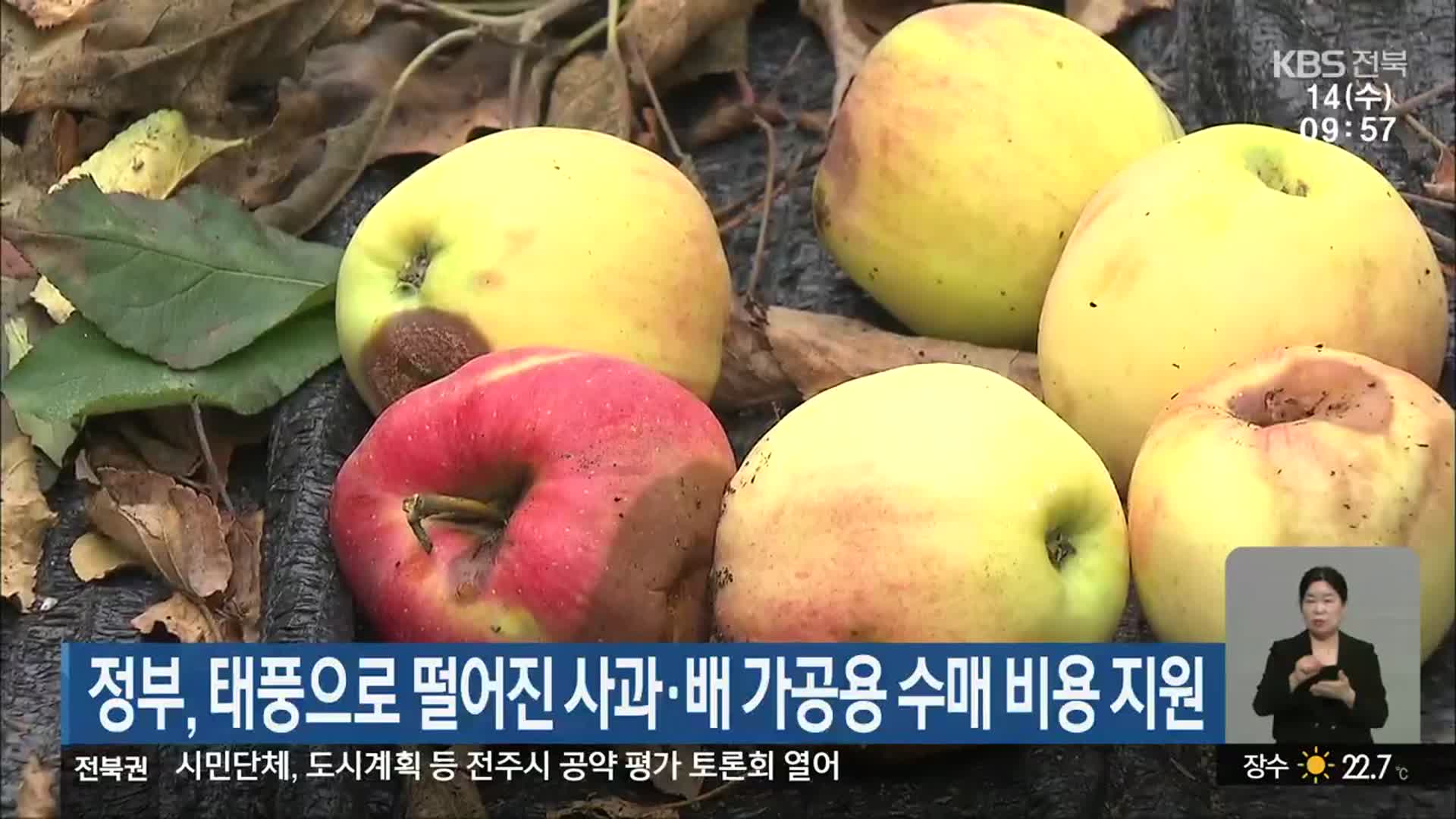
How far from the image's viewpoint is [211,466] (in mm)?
731

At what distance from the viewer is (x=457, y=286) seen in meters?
0.68

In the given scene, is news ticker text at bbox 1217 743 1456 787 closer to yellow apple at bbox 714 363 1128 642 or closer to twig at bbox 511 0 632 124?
yellow apple at bbox 714 363 1128 642

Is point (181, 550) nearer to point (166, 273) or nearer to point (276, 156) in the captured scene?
point (166, 273)

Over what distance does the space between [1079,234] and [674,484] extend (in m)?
0.20

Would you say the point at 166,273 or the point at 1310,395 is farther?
the point at 166,273

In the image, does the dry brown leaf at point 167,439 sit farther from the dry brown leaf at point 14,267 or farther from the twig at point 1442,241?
the twig at point 1442,241

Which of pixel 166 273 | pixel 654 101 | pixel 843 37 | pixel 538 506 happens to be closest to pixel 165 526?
pixel 166 273

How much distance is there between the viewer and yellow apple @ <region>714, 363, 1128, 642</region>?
53 centimetres

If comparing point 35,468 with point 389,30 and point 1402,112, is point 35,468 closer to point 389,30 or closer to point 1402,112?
point 389,30

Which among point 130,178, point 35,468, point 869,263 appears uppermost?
point 869,263

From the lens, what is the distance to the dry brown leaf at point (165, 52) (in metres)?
0.84

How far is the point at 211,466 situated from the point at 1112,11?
502mm

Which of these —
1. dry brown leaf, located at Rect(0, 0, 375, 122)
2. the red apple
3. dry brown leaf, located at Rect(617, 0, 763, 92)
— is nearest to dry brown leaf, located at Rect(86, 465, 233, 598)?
the red apple

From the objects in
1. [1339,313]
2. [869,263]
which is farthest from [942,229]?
[1339,313]
